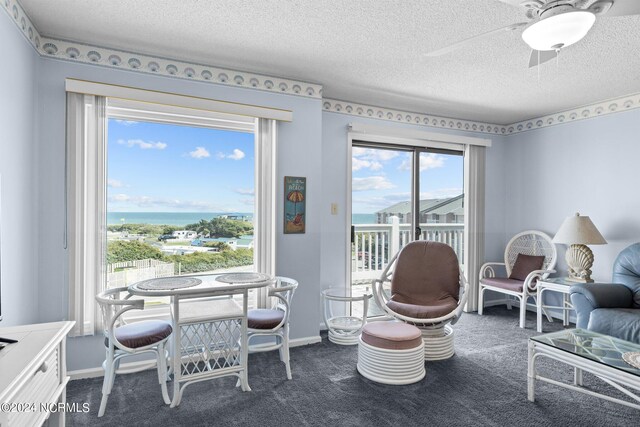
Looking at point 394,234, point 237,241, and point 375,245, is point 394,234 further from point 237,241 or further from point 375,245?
point 237,241

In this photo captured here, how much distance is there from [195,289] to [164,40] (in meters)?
1.82

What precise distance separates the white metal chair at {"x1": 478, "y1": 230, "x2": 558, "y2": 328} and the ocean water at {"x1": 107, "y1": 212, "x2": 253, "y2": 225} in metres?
3.09

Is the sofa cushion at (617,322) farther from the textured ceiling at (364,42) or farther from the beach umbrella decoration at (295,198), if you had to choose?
the beach umbrella decoration at (295,198)

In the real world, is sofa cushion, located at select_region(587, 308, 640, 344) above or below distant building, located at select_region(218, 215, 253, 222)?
below

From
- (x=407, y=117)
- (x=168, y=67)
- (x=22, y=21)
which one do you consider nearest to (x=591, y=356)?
(x=407, y=117)

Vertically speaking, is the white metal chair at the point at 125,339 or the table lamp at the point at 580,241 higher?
the table lamp at the point at 580,241

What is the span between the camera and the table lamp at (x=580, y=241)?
12.8 feet

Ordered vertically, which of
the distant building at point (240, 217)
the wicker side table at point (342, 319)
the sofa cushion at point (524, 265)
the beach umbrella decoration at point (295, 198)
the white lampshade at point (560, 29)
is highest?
the white lampshade at point (560, 29)

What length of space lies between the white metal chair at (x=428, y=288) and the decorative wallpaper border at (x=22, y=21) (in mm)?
3235

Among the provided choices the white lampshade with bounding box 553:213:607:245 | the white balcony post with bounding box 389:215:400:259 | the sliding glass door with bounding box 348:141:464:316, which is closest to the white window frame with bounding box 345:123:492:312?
the sliding glass door with bounding box 348:141:464:316

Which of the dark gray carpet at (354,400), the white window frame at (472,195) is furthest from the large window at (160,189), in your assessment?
the white window frame at (472,195)

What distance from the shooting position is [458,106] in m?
4.39

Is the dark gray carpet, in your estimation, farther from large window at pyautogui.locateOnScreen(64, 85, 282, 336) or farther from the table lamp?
the table lamp

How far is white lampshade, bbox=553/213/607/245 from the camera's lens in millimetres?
3871
